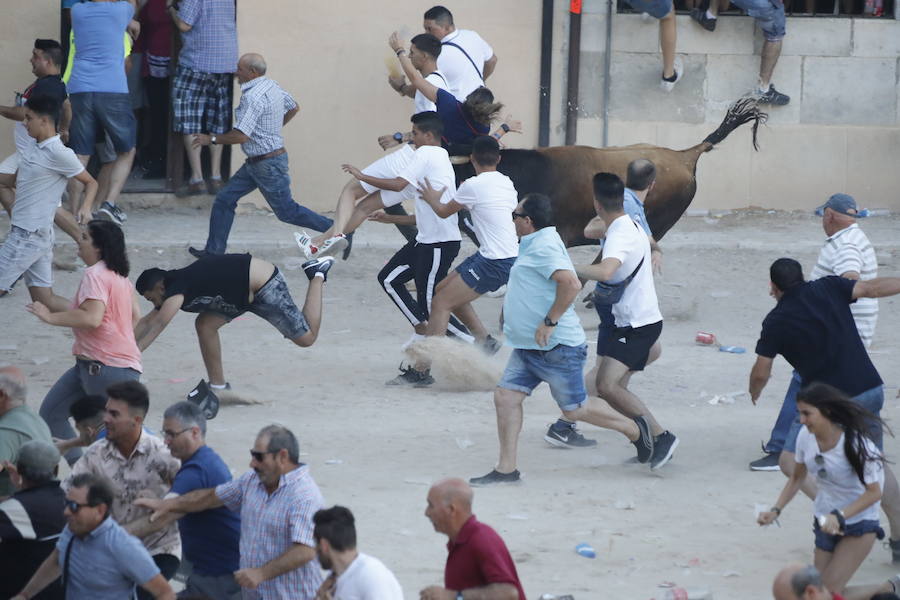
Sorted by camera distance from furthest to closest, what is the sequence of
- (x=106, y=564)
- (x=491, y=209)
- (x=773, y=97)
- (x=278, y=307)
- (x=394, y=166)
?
(x=773, y=97) < (x=394, y=166) < (x=491, y=209) < (x=278, y=307) < (x=106, y=564)

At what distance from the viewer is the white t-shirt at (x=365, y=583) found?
460 centimetres

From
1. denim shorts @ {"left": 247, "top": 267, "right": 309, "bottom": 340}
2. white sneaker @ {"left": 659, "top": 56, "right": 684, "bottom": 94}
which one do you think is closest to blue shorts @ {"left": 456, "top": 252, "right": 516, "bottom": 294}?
denim shorts @ {"left": 247, "top": 267, "right": 309, "bottom": 340}

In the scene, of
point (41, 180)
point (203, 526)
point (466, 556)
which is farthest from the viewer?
point (41, 180)

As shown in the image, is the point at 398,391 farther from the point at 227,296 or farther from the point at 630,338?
the point at 630,338

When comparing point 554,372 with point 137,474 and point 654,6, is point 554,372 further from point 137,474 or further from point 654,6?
point 654,6

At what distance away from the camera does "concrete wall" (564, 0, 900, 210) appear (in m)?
13.9

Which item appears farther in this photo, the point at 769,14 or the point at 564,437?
the point at 769,14

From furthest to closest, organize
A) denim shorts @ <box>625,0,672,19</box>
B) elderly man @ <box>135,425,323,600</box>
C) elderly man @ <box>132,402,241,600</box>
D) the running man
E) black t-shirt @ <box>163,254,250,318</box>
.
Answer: denim shorts @ <box>625,0,672,19</box>, black t-shirt @ <box>163,254,250,318</box>, the running man, elderly man @ <box>132,402,241,600</box>, elderly man @ <box>135,425,323,600</box>

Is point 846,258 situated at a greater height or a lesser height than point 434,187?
lesser

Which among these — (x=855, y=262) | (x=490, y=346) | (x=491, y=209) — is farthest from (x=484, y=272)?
(x=855, y=262)

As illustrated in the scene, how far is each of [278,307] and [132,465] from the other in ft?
10.0

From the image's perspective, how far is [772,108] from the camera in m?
14.1

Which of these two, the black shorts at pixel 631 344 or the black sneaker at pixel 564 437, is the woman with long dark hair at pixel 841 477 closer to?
the black shorts at pixel 631 344

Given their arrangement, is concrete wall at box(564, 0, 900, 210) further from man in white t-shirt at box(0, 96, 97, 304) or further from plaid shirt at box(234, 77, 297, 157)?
man in white t-shirt at box(0, 96, 97, 304)
